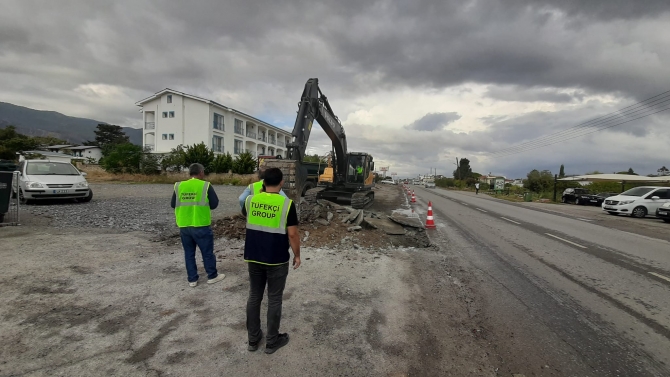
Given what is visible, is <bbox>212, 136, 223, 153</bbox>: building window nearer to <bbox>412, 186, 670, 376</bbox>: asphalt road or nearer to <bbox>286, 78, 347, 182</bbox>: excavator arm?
<bbox>286, 78, 347, 182</bbox>: excavator arm

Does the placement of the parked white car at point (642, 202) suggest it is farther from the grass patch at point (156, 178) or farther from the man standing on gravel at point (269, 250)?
the grass patch at point (156, 178)

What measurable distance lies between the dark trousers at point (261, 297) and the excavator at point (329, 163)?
4.23 meters

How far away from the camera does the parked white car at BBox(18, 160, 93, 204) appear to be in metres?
11.4

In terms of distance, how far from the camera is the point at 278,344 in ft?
10.3

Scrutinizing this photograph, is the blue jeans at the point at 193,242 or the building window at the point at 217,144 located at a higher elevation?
the building window at the point at 217,144

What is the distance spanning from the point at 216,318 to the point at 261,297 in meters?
0.95

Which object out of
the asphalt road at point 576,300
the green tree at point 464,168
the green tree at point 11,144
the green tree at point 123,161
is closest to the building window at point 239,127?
the green tree at point 123,161

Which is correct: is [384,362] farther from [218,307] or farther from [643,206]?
[643,206]

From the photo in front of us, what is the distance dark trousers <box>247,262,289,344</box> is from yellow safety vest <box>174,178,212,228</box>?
185 centimetres

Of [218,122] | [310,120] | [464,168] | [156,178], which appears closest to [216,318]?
[310,120]

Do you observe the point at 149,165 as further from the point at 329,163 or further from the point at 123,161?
the point at 329,163

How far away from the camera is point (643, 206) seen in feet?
54.4

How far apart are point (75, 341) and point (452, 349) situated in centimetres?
363

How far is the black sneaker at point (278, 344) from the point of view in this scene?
3045 mm
